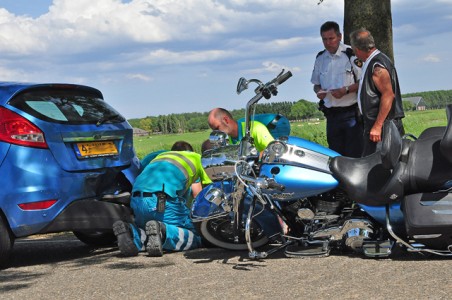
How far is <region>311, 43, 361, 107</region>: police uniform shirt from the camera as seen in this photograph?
8.22m

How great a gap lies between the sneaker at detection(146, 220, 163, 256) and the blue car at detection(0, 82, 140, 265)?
1.53ft

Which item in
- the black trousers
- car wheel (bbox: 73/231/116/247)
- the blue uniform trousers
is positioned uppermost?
the black trousers

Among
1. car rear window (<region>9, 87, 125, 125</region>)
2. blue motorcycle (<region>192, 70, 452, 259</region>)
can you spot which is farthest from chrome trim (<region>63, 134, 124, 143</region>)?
blue motorcycle (<region>192, 70, 452, 259</region>)

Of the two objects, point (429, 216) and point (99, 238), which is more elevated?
point (429, 216)

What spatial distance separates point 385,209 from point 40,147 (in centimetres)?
313

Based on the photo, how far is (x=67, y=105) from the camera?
737 cm

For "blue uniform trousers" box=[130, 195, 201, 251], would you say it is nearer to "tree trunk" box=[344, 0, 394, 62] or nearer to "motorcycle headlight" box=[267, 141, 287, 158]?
"motorcycle headlight" box=[267, 141, 287, 158]

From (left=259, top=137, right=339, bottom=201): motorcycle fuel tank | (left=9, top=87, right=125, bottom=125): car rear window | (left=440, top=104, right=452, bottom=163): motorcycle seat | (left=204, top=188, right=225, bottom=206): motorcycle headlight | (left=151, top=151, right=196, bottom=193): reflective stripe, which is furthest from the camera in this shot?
(left=151, top=151, right=196, bottom=193): reflective stripe

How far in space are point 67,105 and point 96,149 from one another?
1.71 feet

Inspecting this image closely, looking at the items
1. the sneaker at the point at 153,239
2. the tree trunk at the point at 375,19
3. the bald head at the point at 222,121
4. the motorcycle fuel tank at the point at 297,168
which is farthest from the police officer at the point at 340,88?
the sneaker at the point at 153,239

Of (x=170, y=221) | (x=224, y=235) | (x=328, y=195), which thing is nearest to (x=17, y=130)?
(x=170, y=221)

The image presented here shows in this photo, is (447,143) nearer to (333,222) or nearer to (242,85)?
(333,222)

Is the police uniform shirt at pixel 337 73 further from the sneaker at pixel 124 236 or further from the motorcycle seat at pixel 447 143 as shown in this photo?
the sneaker at pixel 124 236

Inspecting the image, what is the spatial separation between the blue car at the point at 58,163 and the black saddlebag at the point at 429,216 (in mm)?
2959
